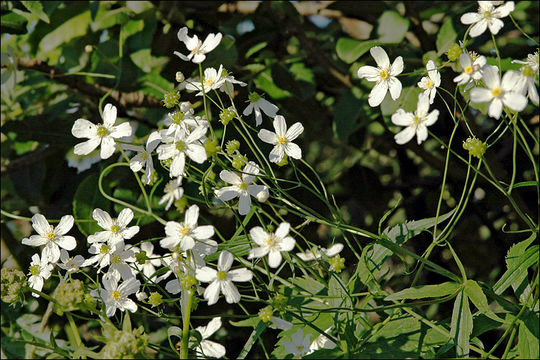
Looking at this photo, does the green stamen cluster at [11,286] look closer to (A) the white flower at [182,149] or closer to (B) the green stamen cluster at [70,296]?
(B) the green stamen cluster at [70,296]

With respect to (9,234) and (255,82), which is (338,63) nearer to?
(255,82)

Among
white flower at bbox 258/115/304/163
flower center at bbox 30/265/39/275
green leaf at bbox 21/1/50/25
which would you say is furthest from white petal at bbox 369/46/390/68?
green leaf at bbox 21/1/50/25

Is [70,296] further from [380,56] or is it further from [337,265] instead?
[380,56]

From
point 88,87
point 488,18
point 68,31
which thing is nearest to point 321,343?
point 488,18

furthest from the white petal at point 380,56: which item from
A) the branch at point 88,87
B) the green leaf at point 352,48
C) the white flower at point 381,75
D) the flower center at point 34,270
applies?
the branch at point 88,87

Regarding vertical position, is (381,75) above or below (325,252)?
above


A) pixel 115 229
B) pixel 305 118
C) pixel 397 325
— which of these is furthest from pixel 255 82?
pixel 397 325
